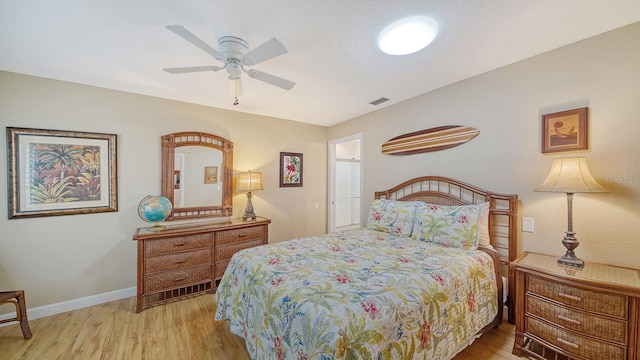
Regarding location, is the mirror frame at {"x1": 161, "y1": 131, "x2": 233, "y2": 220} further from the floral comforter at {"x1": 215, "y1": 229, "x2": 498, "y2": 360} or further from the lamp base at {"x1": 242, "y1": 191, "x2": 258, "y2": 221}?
the floral comforter at {"x1": 215, "y1": 229, "x2": 498, "y2": 360}

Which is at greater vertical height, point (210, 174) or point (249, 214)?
point (210, 174)

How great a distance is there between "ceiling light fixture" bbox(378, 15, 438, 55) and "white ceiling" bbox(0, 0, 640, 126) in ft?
0.20

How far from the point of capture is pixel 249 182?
137 inches

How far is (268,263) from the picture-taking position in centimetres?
187

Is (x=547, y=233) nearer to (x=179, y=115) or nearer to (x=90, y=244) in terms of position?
(x=179, y=115)

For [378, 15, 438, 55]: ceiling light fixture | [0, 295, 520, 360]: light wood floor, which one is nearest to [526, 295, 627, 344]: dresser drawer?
[0, 295, 520, 360]: light wood floor

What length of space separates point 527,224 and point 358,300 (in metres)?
2.00

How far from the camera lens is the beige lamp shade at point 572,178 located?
68.7 inches

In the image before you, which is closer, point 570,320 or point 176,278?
point 570,320

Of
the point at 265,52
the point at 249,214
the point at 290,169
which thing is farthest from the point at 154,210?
the point at 265,52

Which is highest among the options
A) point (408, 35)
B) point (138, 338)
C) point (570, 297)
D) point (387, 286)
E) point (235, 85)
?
point (408, 35)

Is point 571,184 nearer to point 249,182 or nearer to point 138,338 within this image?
point 249,182

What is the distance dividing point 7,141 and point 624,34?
547cm

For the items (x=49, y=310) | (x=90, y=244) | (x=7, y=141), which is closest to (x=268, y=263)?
(x=90, y=244)
